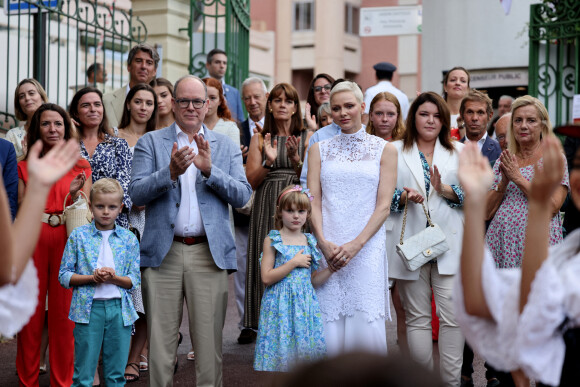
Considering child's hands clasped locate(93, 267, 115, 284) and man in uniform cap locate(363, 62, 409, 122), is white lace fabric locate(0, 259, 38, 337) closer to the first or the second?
child's hands clasped locate(93, 267, 115, 284)

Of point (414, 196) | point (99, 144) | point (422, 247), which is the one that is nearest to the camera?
point (422, 247)

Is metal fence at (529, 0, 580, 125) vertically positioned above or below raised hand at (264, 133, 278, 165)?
above

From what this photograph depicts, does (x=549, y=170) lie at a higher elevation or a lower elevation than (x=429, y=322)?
higher

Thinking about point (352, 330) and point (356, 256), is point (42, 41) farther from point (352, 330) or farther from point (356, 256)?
point (352, 330)

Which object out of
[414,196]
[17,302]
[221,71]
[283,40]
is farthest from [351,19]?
[17,302]

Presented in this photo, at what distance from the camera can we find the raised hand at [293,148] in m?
7.00

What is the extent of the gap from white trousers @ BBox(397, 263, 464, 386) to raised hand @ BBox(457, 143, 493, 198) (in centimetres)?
335

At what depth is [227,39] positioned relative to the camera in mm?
11711

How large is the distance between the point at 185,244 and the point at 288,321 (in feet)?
2.76

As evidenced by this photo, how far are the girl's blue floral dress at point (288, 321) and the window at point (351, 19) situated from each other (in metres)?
35.2

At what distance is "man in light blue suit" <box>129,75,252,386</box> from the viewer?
219 inches

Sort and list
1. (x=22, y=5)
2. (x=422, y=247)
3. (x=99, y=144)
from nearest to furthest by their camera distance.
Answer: (x=422, y=247), (x=99, y=144), (x=22, y=5)

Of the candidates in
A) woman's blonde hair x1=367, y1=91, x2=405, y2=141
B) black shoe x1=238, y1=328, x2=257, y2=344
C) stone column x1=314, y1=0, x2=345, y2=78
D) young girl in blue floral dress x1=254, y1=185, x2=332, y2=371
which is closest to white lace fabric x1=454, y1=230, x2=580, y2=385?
young girl in blue floral dress x1=254, y1=185, x2=332, y2=371

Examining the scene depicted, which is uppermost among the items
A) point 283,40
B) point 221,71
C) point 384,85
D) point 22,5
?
point 283,40
